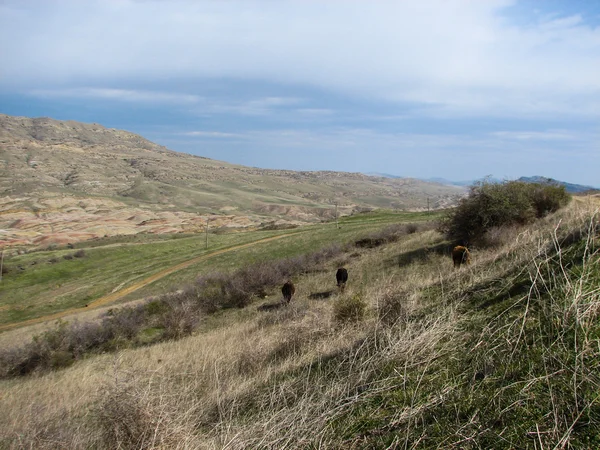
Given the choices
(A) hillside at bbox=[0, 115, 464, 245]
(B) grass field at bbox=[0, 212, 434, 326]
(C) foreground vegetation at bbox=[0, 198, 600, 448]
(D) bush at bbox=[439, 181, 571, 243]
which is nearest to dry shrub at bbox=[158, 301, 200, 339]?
(C) foreground vegetation at bbox=[0, 198, 600, 448]

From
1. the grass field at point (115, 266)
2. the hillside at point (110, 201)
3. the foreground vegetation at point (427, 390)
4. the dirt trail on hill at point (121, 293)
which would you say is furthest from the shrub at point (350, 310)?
the hillside at point (110, 201)

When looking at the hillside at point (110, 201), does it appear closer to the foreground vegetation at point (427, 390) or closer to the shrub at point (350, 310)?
the shrub at point (350, 310)

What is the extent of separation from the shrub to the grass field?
25.8 m

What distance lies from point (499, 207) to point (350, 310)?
13.7m

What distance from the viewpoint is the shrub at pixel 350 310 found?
8.82 meters

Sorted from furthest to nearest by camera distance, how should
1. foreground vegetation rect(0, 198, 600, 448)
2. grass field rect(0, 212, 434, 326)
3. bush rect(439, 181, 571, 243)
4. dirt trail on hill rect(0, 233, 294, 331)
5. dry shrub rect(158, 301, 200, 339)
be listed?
grass field rect(0, 212, 434, 326) → dirt trail on hill rect(0, 233, 294, 331) → bush rect(439, 181, 571, 243) → dry shrub rect(158, 301, 200, 339) → foreground vegetation rect(0, 198, 600, 448)

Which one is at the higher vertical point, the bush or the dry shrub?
the bush

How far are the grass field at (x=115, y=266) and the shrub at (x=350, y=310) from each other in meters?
25.8

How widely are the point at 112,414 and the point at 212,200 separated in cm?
15351

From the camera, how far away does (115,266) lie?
1932 inches

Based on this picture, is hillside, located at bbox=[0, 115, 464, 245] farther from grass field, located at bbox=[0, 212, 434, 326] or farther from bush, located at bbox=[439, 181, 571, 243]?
bush, located at bbox=[439, 181, 571, 243]

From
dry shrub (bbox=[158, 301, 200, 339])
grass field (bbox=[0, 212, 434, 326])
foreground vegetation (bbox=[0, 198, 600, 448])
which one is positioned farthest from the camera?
grass field (bbox=[0, 212, 434, 326])

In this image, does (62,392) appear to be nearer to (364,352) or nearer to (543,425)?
(364,352)

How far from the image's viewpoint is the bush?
20.1 metres
